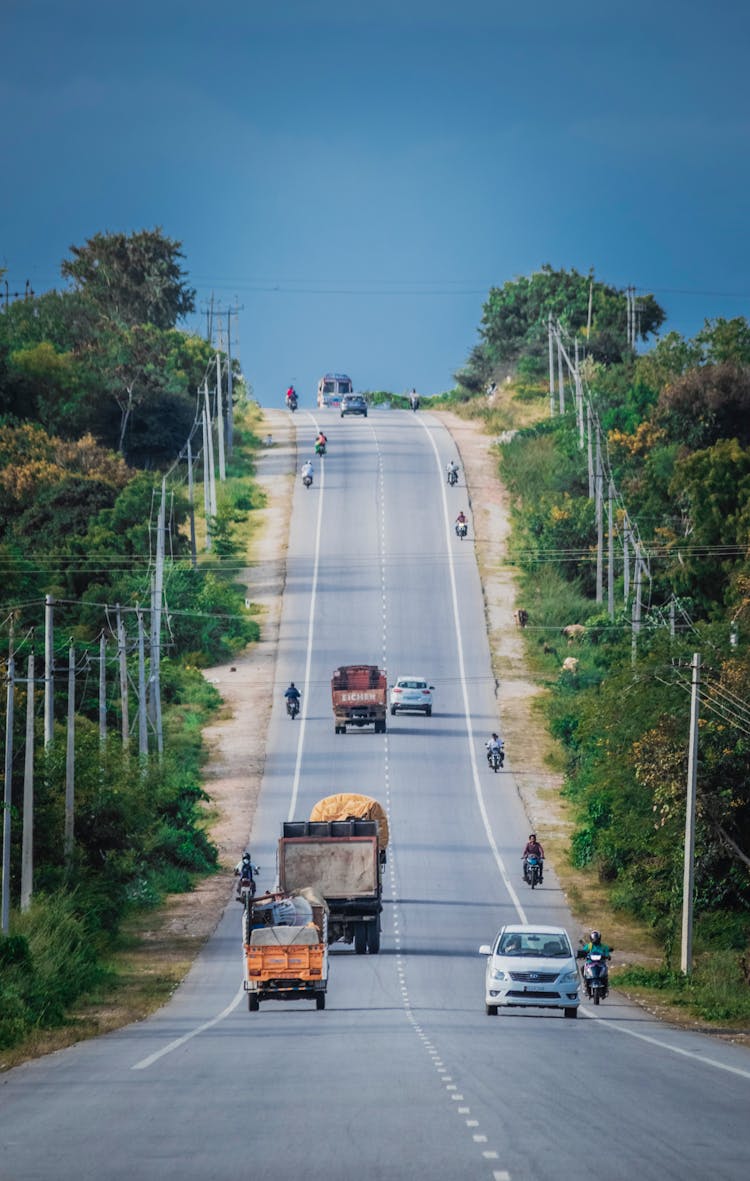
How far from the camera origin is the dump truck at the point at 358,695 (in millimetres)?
72250

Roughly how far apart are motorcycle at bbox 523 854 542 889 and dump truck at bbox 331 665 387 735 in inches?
836

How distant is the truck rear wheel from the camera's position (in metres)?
41.1

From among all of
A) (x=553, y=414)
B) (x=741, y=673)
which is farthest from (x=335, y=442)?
(x=741, y=673)

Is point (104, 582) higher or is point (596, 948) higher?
point (104, 582)

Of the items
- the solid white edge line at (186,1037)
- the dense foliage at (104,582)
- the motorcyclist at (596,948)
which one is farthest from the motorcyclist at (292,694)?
the motorcyclist at (596,948)

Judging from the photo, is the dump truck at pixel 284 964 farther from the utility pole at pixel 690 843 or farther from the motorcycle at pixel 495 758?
the motorcycle at pixel 495 758

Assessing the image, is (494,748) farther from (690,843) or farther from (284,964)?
(284,964)

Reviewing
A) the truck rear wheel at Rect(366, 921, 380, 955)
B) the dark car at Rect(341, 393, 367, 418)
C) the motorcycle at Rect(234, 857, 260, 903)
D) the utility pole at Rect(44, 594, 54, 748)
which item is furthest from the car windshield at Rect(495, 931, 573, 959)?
the dark car at Rect(341, 393, 367, 418)

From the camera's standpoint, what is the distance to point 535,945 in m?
33.0

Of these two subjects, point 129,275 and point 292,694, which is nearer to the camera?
point 292,694

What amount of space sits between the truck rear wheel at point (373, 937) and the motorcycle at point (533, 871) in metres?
10.2

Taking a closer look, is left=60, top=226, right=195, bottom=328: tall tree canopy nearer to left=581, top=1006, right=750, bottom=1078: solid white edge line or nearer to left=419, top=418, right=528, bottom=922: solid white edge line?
left=419, top=418, right=528, bottom=922: solid white edge line

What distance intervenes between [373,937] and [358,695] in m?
31.4

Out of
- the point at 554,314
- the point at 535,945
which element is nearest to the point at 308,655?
the point at 535,945
